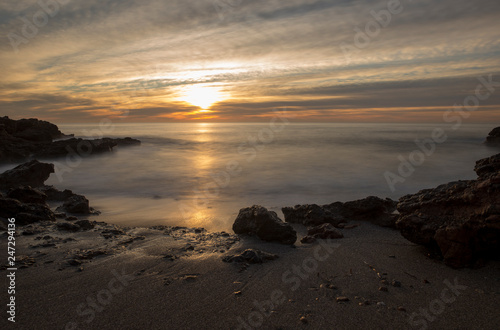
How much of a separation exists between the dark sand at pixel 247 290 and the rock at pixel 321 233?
0.35 metres

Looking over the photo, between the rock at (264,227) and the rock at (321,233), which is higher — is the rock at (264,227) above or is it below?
above

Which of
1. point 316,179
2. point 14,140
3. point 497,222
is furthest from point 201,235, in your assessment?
point 14,140

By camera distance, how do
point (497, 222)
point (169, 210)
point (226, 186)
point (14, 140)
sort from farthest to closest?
1. point (14, 140)
2. point (226, 186)
3. point (169, 210)
4. point (497, 222)

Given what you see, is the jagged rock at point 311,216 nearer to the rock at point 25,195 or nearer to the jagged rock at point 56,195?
the rock at point 25,195

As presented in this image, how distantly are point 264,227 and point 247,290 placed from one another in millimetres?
2076

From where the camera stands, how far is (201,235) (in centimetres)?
654

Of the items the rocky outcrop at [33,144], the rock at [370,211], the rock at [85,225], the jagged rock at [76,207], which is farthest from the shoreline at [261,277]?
the rocky outcrop at [33,144]

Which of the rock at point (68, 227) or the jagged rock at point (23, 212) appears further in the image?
the jagged rock at point (23, 212)

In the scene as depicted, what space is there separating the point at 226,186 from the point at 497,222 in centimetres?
1195

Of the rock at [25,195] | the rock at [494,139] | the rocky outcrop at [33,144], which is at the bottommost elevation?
the rock at [494,139]

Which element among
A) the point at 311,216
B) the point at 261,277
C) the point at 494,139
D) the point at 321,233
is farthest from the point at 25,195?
the point at 494,139

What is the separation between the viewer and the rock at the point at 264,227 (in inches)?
230

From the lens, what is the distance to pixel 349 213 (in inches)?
288

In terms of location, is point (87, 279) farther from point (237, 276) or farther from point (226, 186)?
point (226, 186)
